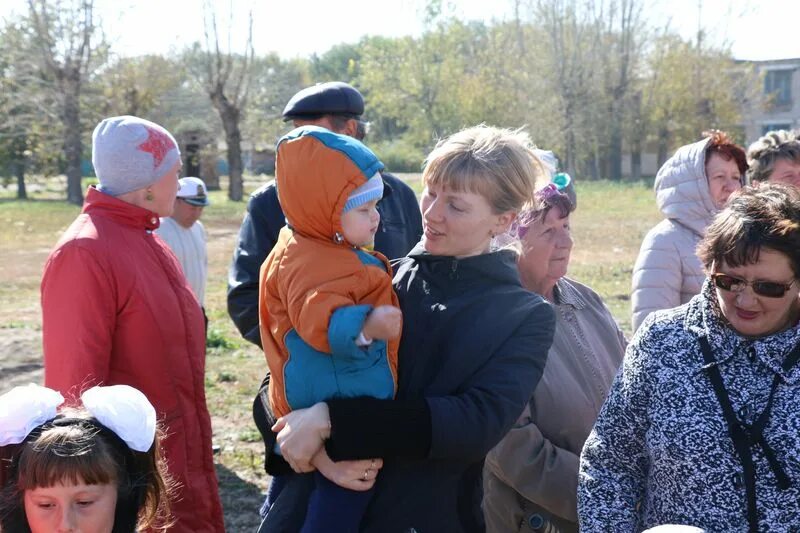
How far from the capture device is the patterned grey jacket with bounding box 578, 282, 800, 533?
1.99m

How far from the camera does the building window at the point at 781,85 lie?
58.4 m

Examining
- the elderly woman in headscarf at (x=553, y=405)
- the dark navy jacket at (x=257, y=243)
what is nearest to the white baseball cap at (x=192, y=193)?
the dark navy jacket at (x=257, y=243)

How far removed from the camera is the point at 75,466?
82.4 inches

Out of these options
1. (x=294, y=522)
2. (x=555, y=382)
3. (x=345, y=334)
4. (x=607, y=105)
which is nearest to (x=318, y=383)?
(x=345, y=334)

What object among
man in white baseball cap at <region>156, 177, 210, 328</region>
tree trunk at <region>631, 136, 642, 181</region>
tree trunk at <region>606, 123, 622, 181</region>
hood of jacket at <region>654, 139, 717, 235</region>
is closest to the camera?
hood of jacket at <region>654, 139, 717, 235</region>

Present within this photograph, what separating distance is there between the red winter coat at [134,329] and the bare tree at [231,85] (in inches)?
1155

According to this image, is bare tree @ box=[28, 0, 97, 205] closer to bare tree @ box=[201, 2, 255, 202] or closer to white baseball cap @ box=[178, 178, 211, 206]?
bare tree @ box=[201, 2, 255, 202]

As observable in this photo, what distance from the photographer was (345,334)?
6.47 ft

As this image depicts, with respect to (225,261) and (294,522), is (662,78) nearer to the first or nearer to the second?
(225,261)

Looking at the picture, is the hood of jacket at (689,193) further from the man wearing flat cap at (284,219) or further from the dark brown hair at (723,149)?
the man wearing flat cap at (284,219)

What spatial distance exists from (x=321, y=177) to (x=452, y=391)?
609 millimetres

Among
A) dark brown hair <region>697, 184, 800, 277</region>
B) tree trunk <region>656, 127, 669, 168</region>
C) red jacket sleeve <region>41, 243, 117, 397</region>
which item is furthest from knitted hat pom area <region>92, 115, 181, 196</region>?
tree trunk <region>656, 127, 669, 168</region>

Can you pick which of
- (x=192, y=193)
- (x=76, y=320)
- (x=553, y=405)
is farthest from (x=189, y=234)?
(x=553, y=405)

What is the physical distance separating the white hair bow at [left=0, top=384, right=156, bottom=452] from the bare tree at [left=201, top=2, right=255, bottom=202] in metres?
30.2
